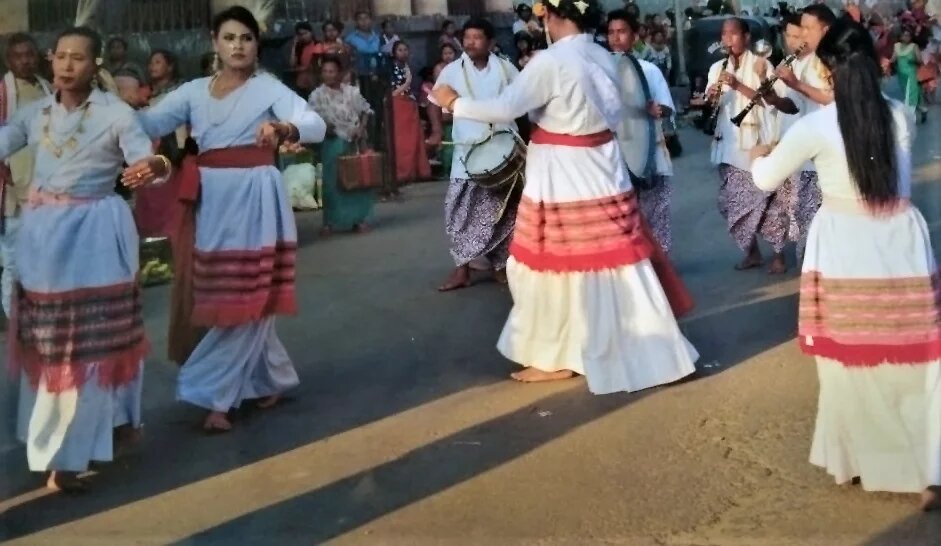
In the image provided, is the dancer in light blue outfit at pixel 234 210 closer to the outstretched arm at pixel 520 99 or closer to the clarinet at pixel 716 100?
the outstretched arm at pixel 520 99

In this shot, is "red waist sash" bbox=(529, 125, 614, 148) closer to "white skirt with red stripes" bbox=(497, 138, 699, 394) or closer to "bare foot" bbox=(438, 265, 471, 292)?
"white skirt with red stripes" bbox=(497, 138, 699, 394)

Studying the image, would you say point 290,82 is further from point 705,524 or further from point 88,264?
point 705,524

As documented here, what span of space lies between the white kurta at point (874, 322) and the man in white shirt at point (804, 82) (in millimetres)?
940

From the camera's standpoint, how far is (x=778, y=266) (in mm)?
9109

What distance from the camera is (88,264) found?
512 centimetres

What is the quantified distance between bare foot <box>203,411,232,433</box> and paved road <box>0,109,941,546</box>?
75 millimetres

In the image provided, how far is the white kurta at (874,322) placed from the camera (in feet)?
15.3

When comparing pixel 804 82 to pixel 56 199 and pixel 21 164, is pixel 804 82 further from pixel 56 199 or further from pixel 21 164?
pixel 21 164

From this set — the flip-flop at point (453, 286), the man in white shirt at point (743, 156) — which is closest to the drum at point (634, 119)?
the man in white shirt at point (743, 156)

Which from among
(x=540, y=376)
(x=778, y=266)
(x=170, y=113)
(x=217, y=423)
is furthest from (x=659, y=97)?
(x=217, y=423)

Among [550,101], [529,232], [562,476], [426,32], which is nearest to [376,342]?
[529,232]

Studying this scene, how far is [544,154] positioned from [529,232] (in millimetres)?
380

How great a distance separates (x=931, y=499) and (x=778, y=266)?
460 centimetres

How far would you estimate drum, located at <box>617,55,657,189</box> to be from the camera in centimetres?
776
